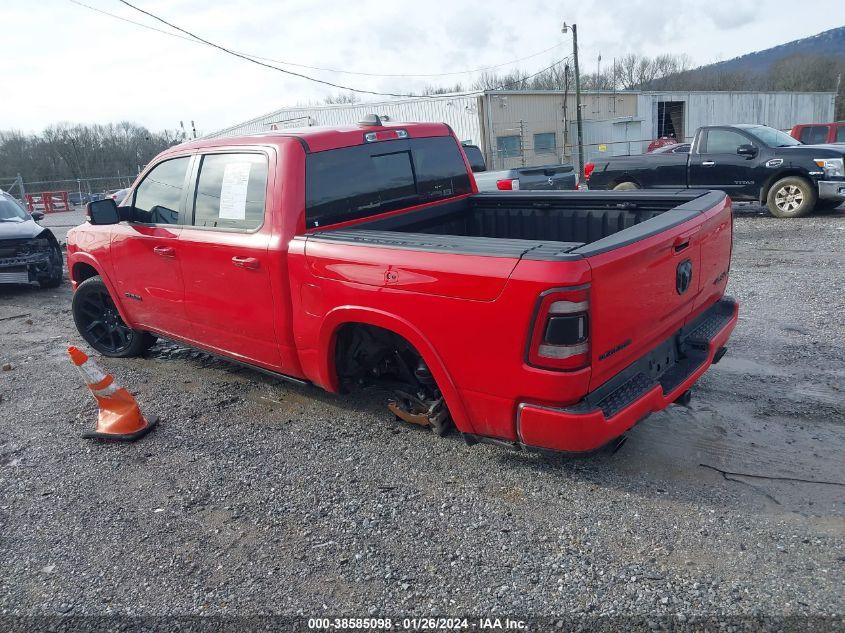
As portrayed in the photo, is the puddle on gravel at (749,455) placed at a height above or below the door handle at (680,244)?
below

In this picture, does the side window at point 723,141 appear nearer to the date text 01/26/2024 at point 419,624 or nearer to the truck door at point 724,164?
the truck door at point 724,164

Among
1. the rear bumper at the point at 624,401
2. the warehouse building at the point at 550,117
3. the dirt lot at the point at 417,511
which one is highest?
the warehouse building at the point at 550,117

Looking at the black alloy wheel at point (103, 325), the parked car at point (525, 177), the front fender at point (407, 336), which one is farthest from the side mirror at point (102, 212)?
the parked car at point (525, 177)

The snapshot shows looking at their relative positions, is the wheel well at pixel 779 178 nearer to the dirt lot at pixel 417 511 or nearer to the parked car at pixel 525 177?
the parked car at pixel 525 177

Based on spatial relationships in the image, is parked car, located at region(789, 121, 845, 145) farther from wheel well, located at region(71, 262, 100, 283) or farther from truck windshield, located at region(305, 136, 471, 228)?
wheel well, located at region(71, 262, 100, 283)

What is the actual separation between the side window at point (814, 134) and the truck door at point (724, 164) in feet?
23.0

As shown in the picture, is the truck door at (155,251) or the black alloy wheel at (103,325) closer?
the truck door at (155,251)

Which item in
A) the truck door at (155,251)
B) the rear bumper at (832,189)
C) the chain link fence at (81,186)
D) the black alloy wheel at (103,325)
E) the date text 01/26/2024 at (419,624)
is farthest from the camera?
the chain link fence at (81,186)

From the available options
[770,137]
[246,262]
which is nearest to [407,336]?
[246,262]

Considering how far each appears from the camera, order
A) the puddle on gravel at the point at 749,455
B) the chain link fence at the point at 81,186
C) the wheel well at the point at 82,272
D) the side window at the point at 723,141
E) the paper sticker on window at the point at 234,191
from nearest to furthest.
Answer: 1. the puddle on gravel at the point at 749,455
2. the paper sticker on window at the point at 234,191
3. the wheel well at the point at 82,272
4. the side window at the point at 723,141
5. the chain link fence at the point at 81,186

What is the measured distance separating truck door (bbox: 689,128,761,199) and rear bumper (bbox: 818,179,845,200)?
Answer: 0.99 m

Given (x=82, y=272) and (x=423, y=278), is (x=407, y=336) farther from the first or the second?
(x=82, y=272)

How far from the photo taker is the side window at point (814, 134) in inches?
684

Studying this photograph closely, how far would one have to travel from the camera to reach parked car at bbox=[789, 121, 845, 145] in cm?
1711
